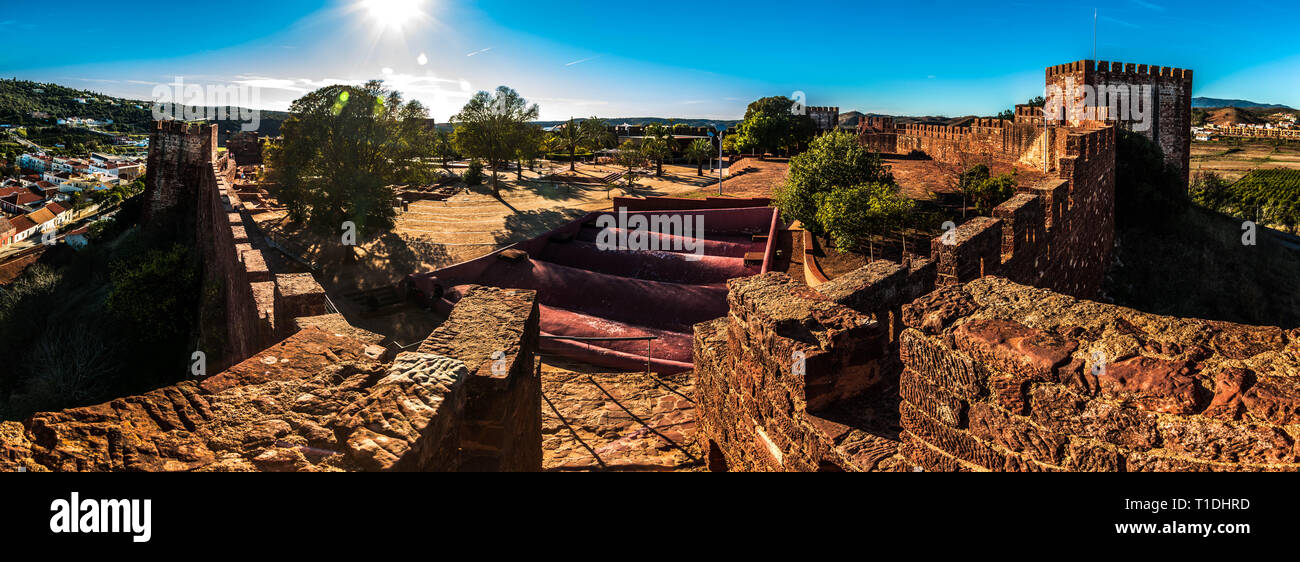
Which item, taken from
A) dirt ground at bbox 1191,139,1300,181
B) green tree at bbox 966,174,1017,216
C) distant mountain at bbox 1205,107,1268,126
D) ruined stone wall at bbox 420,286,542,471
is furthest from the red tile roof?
distant mountain at bbox 1205,107,1268,126

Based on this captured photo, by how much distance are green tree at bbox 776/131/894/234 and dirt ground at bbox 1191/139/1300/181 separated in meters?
72.7

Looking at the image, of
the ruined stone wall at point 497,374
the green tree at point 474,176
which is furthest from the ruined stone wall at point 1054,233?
the green tree at point 474,176

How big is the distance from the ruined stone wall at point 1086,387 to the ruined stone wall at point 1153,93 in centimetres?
2929

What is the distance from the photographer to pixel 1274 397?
218cm

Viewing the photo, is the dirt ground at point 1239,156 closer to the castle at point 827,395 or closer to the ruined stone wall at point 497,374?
the castle at point 827,395

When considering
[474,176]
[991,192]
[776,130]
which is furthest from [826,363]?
[776,130]

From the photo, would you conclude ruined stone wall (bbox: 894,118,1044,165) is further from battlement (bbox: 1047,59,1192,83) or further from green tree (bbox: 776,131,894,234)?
green tree (bbox: 776,131,894,234)

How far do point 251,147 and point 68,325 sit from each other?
42847mm

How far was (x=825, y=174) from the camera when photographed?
1938 cm

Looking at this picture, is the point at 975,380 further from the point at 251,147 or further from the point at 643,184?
the point at 251,147

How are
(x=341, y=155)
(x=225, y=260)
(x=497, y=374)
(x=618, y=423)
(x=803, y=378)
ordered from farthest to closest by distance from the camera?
(x=341, y=155) → (x=225, y=260) → (x=618, y=423) → (x=803, y=378) → (x=497, y=374)

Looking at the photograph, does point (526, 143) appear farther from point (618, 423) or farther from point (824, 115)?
point (824, 115)

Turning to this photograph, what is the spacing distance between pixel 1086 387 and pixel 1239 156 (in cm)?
10964

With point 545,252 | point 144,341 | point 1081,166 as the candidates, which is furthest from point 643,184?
point 1081,166
